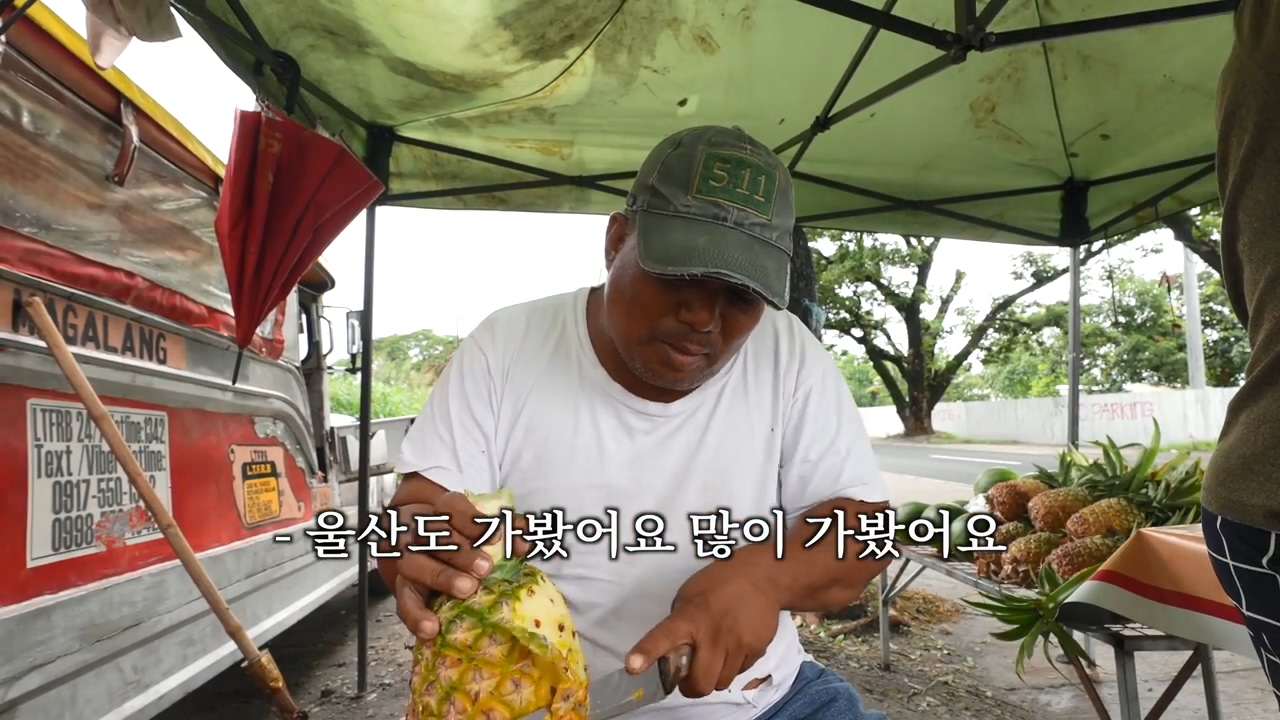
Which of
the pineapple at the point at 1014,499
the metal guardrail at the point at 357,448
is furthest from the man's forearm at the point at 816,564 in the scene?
the metal guardrail at the point at 357,448

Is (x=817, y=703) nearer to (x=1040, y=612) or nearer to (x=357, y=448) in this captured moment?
(x=1040, y=612)

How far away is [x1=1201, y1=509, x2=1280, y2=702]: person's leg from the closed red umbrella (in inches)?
127

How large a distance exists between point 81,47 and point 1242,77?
11.2 ft

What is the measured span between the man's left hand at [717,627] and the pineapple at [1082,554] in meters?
2.31

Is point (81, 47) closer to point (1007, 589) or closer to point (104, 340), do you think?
point (104, 340)

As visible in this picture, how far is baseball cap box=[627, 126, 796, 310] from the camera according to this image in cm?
139

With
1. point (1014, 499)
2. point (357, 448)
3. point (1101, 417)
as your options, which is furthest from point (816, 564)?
point (1101, 417)

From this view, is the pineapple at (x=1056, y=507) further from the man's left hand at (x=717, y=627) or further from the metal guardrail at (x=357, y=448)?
the metal guardrail at (x=357, y=448)

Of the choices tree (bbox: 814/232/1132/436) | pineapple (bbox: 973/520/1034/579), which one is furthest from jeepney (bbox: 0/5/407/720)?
tree (bbox: 814/232/1132/436)

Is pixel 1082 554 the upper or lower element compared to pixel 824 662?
upper

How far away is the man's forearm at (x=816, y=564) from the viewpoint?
1.39m

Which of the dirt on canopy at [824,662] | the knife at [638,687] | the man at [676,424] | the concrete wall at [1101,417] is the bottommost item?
the dirt on canopy at [824,662]

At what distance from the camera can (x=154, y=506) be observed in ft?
8.87

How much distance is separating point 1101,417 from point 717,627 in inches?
1180
